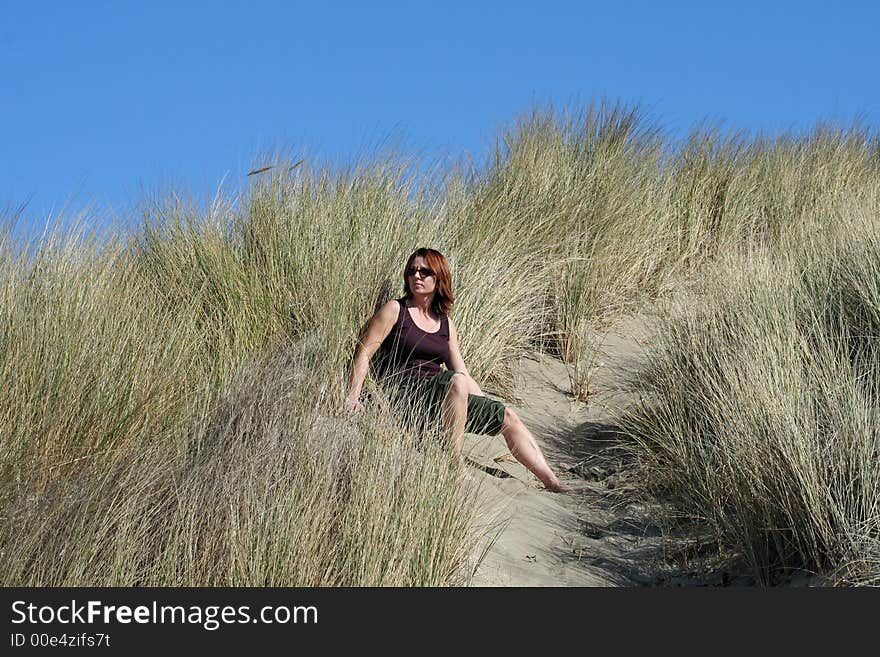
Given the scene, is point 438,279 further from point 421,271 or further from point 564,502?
point 564,502

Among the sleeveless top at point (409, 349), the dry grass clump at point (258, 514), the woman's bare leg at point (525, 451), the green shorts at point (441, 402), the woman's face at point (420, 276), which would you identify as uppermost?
the woman's face at point (420, 276)

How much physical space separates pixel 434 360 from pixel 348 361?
1.72 feet

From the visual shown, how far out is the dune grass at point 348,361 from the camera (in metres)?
3.47

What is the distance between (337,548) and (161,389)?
5.57ft

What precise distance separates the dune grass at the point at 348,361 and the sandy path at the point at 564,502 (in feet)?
0.70

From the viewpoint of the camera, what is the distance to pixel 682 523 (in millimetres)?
4898

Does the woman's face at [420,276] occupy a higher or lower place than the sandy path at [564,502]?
higher

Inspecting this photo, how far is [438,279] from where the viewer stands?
5629 mm

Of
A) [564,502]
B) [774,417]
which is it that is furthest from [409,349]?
[774,417]

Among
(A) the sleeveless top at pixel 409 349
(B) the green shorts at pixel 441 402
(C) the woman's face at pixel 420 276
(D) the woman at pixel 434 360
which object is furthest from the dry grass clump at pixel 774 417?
(C) the woman's face at pixel 420 276

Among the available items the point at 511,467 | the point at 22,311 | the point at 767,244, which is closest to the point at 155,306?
the point at 22,311

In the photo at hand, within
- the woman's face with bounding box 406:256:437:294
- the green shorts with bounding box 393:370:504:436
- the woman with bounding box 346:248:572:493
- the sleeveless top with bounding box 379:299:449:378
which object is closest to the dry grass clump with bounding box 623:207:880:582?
the woman with bounding box 346:248:572:493

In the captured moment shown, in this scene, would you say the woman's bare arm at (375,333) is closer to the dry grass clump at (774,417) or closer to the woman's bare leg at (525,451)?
the woman's bare leg at (525,451)

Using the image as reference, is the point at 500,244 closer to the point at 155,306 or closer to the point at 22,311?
the point at 155,306
